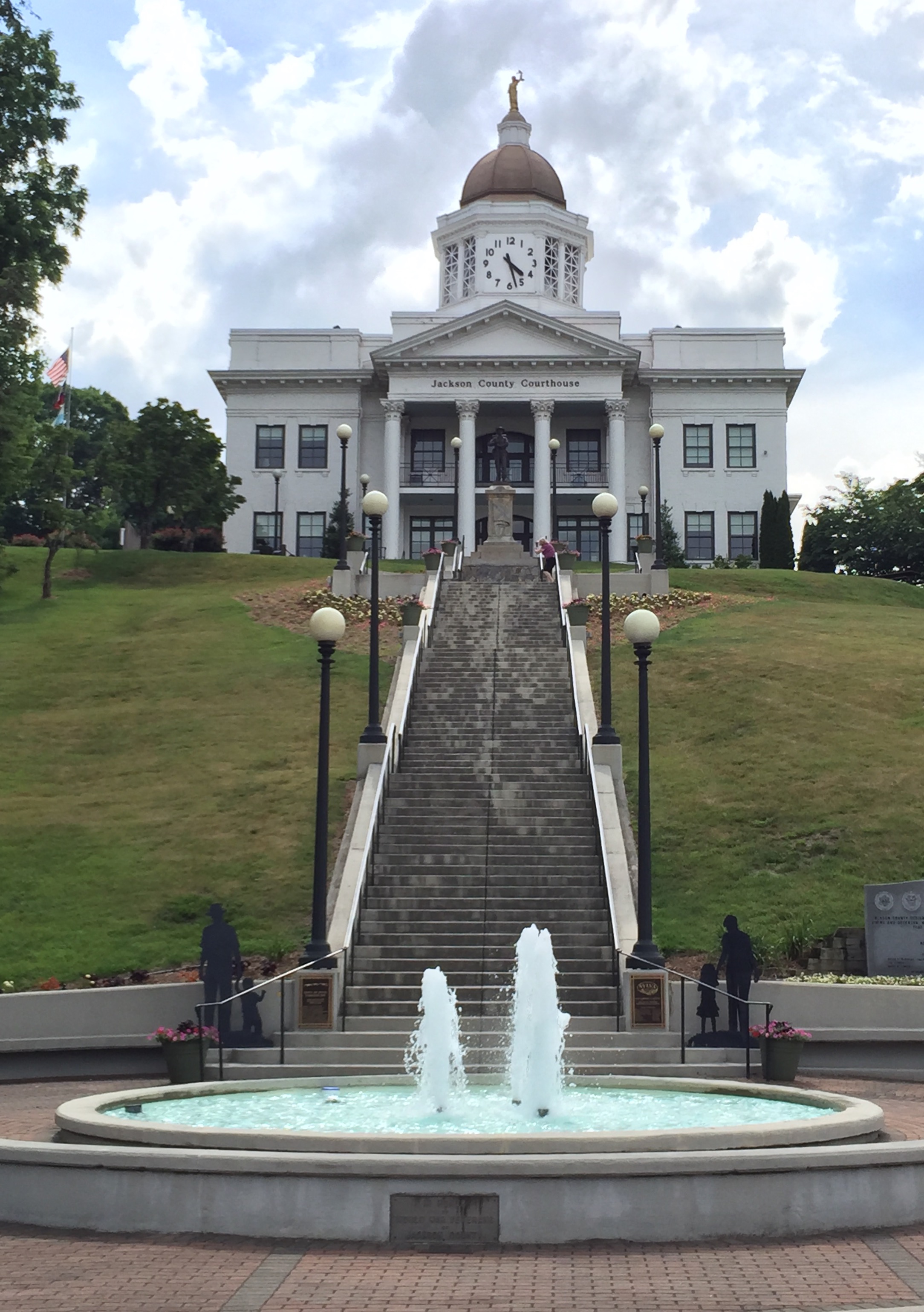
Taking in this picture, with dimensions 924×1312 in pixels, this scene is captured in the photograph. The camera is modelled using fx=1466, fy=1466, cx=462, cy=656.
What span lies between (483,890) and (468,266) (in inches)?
2241

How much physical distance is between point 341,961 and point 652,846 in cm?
758

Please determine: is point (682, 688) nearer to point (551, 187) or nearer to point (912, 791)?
point (912, 791)

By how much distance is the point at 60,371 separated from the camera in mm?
54531

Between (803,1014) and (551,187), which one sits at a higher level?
(551,187)

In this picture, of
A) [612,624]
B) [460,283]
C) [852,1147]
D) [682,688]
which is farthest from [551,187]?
[852,1147]

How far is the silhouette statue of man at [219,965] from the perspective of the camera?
56.2 ft

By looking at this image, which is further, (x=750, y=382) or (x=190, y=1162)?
(x=750, y=382)

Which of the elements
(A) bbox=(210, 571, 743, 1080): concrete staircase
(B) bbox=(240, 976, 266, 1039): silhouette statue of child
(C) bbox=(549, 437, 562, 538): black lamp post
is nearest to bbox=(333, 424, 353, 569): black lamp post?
(A) bbox=(210, 571, 743, 1080): concrete staircase

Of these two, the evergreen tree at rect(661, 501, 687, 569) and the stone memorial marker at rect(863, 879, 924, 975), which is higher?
the evergreen tree at rect(661, 501, 687, 569)

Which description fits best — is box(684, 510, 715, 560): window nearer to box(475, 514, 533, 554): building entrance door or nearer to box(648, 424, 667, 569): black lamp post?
box(648, 424, 667, 569): black lamp post

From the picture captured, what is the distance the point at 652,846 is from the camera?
25016 mm

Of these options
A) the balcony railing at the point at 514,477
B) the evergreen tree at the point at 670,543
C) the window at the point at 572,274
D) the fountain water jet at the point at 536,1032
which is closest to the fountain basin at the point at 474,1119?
the fountain water jet at the point at 536,1032

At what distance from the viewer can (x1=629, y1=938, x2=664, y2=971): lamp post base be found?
18.4m

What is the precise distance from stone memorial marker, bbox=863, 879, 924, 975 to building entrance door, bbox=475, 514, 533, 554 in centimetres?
4778
